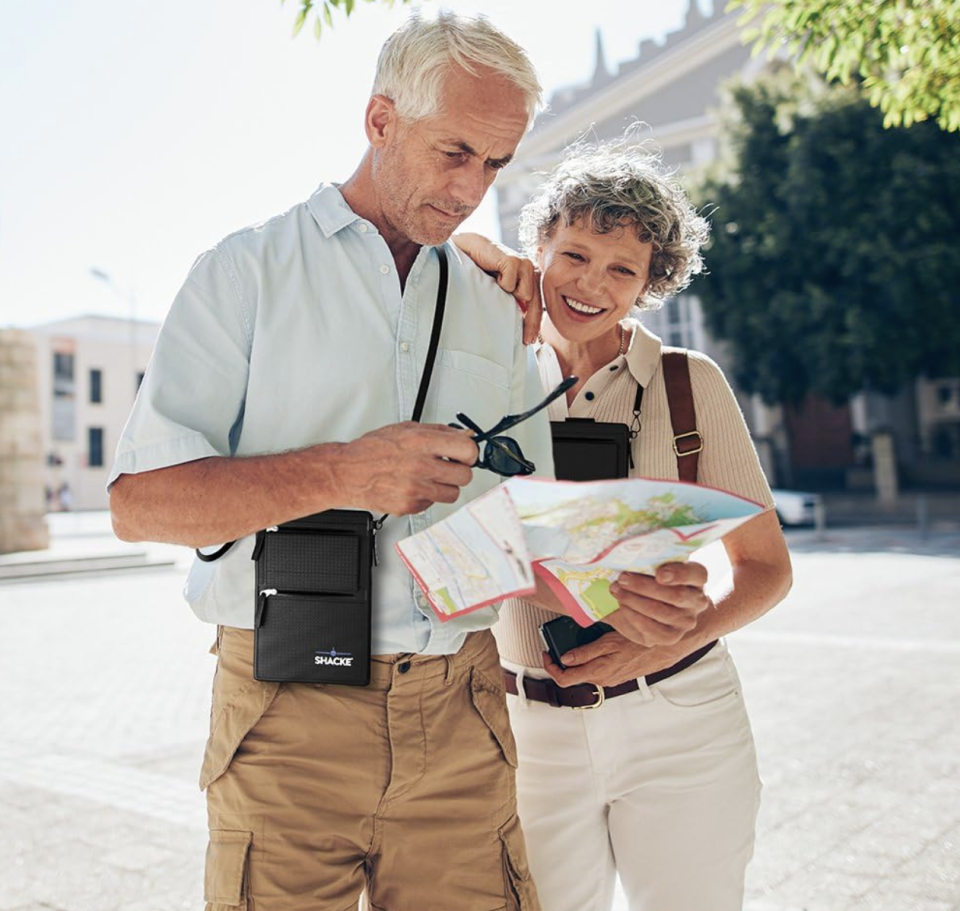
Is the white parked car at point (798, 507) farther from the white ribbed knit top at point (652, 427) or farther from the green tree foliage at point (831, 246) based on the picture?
the white ribbed knit top at point (652, 427)

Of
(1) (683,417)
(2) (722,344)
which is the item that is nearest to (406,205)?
(1) (683,417)

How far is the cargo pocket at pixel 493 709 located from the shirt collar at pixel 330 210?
88 cm

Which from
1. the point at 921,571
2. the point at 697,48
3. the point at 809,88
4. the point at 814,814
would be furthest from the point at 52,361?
the point at 814,814

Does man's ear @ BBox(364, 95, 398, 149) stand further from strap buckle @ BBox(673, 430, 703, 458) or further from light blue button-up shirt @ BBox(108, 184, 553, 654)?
strap buckle @ BBox(673, 430, 703, 458)

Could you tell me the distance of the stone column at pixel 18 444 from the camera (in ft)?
67.6

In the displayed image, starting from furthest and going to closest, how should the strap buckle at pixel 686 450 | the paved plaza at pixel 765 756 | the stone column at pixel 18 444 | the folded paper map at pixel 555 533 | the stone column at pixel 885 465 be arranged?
the stone column at pixel 885 465
the stone column at pixel 18 444
the paved plaza at pixel 765 756
the strap buckle at pixel 686 450
the folded paper map at pixel 555 533

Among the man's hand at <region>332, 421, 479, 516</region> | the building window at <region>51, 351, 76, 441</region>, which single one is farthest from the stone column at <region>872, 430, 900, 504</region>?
the building window at <region>51, 351, 76, 441</region>

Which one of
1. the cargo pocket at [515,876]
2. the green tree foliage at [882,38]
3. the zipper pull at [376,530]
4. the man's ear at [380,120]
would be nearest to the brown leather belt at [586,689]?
the cargo pocket at [515,876]

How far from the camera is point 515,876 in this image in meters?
2.02

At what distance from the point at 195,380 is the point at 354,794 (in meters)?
0.76

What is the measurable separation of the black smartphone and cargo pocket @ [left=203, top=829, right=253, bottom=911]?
75 cm

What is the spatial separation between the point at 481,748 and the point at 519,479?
781mm

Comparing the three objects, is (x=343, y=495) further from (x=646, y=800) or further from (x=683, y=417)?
(x=646, y=800)

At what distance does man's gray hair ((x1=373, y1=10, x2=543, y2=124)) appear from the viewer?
6.08 ft
